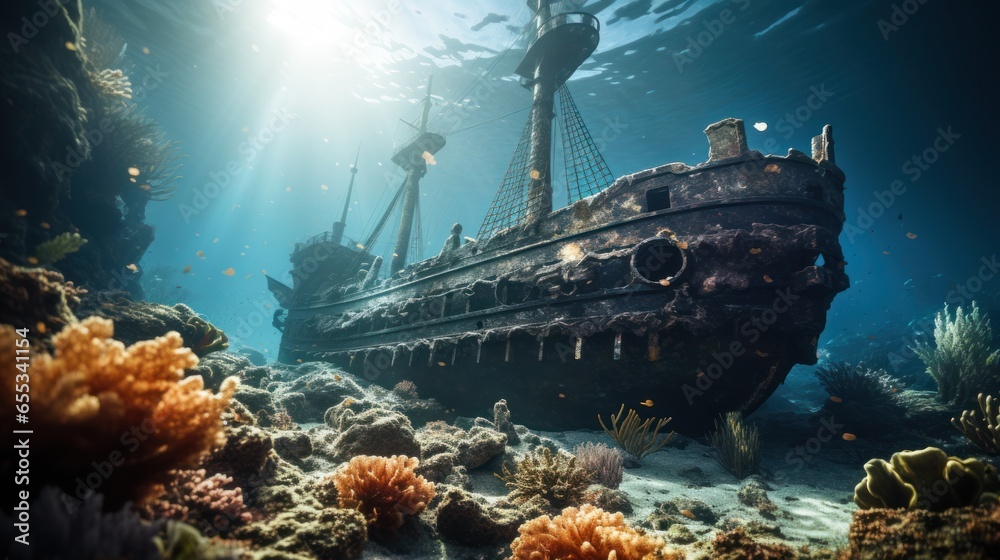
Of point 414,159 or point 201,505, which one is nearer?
point 201,505

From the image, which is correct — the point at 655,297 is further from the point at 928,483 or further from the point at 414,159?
the point at 414,159

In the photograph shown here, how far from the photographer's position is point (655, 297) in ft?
19.8

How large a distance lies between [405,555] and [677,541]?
242 centimetres

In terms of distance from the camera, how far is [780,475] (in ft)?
18.1

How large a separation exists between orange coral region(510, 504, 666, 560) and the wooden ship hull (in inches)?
143

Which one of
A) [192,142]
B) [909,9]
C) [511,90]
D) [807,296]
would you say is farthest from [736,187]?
[192,142]

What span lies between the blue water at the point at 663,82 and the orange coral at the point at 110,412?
20149 millimetres

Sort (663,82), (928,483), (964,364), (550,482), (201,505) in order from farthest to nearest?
1. (663,82)
2. (964,364)
3. (550,482)
4. (928,483)
5. (201,505)

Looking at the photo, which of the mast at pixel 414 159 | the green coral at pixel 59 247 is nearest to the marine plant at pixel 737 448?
the green coral at pixel 59 247

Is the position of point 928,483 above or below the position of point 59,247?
below

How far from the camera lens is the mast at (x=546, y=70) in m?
10.1

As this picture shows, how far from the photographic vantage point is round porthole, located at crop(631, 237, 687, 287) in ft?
20.1

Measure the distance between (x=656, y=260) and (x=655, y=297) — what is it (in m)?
0.72

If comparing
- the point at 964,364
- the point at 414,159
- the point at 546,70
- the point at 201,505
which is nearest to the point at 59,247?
the point at 201,505
